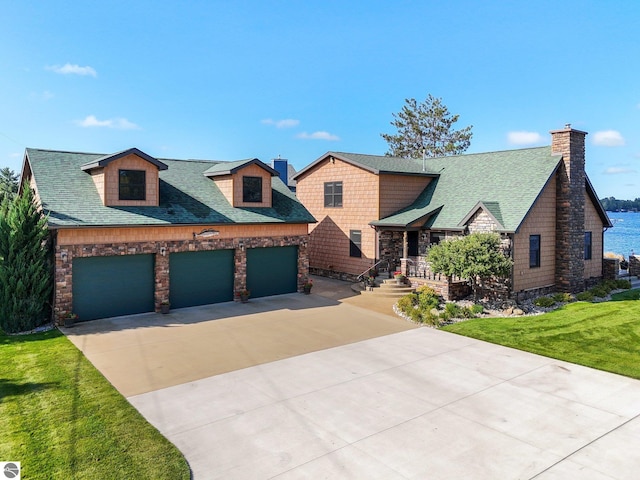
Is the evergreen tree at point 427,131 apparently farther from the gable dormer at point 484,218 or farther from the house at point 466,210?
the gable dormer at point 484,218

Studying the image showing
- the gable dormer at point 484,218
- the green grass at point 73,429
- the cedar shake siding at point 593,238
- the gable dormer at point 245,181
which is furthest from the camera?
the cedar shake siding at point 593,238

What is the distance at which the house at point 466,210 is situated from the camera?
65.0 feet

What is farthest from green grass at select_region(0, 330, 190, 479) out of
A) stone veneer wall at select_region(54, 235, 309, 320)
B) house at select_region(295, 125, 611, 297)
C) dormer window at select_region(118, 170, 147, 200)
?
house at select_region(295, 125, 611, 297)

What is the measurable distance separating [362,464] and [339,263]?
1900 cm

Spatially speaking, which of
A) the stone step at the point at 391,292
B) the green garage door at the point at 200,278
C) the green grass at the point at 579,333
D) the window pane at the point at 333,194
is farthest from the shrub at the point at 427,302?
the window pane at the point at 333,194

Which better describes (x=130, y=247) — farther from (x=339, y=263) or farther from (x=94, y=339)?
(x=339, y=263)

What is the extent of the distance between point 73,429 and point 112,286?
9.04m

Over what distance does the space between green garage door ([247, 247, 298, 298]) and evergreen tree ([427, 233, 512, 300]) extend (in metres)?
6.73

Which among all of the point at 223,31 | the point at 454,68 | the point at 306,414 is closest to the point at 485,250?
the point at 306,414

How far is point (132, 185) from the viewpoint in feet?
57.0

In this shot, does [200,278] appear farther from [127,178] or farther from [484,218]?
[484,218]

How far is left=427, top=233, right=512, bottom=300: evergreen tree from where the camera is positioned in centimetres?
1777

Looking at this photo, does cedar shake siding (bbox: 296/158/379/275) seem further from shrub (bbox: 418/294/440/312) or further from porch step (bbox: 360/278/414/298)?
shrub (bbox: 418/294/440/312)

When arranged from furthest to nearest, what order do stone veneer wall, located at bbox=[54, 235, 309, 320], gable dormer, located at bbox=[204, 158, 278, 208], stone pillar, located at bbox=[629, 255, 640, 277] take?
stone pillar, located at bbox=[629, 255, 640, 277], gable dormer, located at bbox=[204, 158, 278, 208], stone veneer wall, located at bbox=[54, 235, 309, 320]
